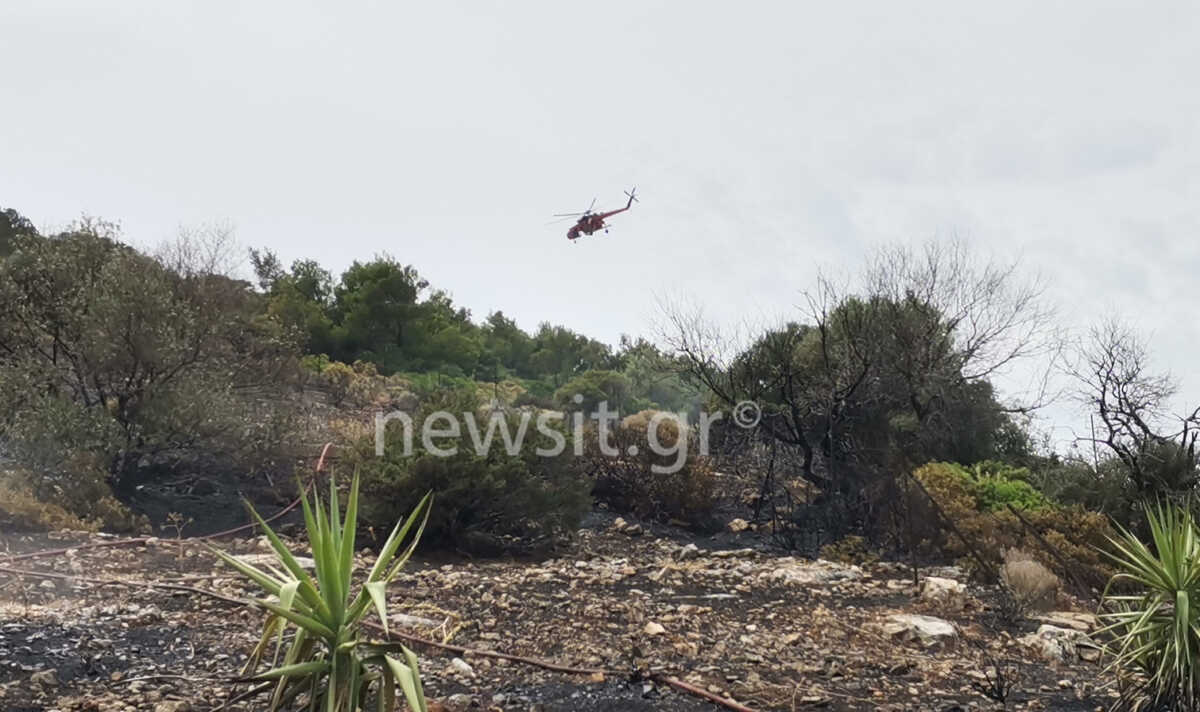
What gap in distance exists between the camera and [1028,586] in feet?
24.1

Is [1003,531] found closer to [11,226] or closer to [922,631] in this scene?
[922,631]

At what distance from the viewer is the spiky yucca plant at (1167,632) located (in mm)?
4336

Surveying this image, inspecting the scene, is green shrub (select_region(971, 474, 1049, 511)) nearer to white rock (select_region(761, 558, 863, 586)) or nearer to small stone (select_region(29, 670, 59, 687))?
white rock (select_region(761, 558, 863, 586))

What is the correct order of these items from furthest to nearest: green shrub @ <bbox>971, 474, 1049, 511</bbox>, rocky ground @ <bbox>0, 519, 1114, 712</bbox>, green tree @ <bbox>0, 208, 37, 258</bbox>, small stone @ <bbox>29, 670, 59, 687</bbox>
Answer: green tree @ <bbox>0, 208, 37, 258</bbox>
green shrub @ <bbox>971, 474, 1049, 511</bbox>
rocky ground @ <bbox>0, 519, 1114, 712</bbox>
small stone @ <bbox>29, 670, 59, 687</bbox>

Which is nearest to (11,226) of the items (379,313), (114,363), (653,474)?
(379,313)

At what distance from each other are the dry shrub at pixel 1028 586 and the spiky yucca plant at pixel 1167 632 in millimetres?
1974

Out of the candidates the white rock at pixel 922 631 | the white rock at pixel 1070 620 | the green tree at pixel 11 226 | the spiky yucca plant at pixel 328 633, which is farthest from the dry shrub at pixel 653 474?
the green tree at pixel 11 226

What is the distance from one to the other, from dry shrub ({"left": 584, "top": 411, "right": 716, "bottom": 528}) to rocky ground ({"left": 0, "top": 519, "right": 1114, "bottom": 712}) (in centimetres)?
441

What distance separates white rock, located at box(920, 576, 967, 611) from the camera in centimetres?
698

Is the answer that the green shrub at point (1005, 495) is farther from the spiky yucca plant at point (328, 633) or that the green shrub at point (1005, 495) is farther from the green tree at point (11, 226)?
the green tree at point (11, 226)

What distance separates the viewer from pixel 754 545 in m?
11.0

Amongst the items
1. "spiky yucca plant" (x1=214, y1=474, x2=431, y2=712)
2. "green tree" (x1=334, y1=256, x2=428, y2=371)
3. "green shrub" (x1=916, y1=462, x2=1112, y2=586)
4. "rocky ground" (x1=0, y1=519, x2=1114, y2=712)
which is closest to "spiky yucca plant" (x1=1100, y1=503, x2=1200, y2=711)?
"rocky ground" (x1=0, y1=519, x2=1114, y2=712)

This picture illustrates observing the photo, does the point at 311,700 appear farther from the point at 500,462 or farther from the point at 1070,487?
the point at 1070,487

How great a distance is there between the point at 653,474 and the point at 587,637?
743 cm
